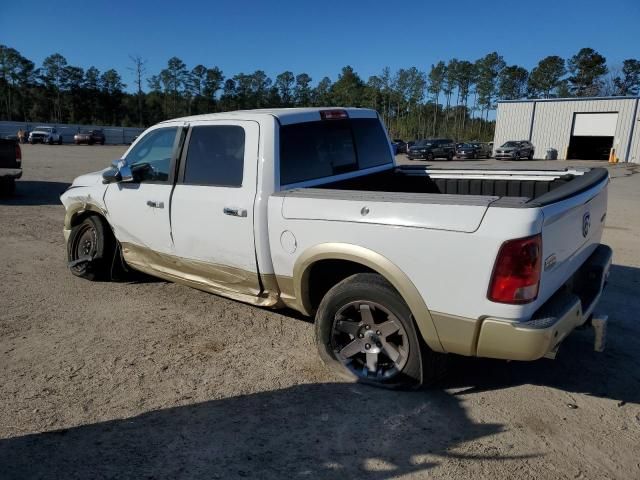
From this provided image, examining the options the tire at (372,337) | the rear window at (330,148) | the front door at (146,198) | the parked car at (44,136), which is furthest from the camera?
the parked car at (44,136)

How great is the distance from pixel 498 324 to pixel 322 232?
1.24 metres

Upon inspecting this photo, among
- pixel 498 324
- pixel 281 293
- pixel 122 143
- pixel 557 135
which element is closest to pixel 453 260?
pixel 498 324

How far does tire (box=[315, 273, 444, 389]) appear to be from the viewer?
10.2 ft

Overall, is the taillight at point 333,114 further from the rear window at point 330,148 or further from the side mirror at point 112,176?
the side mirror at point 112,176

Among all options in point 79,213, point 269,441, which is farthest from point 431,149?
point 269,441

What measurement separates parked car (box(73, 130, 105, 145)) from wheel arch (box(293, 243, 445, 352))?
1979 inches

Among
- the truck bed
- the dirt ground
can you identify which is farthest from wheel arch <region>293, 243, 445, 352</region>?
the truck bed

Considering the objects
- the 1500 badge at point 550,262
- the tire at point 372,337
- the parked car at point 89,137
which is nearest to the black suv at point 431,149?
the parked car at point 89,137

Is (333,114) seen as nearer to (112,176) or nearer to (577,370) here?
(112,176)

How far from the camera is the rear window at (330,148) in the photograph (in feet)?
12.6

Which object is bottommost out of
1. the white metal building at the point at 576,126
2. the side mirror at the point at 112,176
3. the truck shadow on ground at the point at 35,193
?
the truck shadow on ground at the point at 35,193

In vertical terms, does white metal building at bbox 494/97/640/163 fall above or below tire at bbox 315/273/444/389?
above

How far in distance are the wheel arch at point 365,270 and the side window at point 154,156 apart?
5.77ft

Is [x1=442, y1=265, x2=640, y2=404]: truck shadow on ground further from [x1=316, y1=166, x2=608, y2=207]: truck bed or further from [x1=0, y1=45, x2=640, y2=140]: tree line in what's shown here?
[x1=0, y1=45, x2=640, y2=140]: tree line
